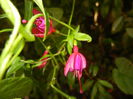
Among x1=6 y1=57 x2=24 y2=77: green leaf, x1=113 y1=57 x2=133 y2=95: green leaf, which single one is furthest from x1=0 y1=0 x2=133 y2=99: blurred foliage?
x1=6 y1=57 x2=24 y2=77: green leaf

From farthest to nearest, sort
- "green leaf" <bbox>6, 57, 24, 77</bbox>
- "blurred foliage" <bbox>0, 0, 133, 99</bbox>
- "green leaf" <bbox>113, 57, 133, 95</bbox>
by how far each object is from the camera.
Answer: "green leaf" <bbox>113, 57, 133, 95</bbox>, "blurred foliage" <bbox>0, 0, 133, 99</bbox>, "green leaf" <bbox>6, 57, 24, 77</bbox>

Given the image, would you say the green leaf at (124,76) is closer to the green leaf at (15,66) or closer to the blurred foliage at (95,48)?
the blurred foliage at (95,48)

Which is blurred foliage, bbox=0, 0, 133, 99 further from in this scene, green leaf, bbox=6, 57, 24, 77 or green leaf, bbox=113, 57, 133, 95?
green leaf, bbox=6, 57, 24, 77

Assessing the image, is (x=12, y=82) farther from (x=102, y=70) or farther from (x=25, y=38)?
(x=102, y=70)

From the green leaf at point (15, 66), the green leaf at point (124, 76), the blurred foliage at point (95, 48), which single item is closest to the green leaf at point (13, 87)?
the green leaf at point (15, 66)

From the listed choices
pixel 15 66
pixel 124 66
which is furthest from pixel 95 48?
pixel 15 66

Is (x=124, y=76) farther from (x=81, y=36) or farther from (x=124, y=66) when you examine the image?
(x=81, y=36)
